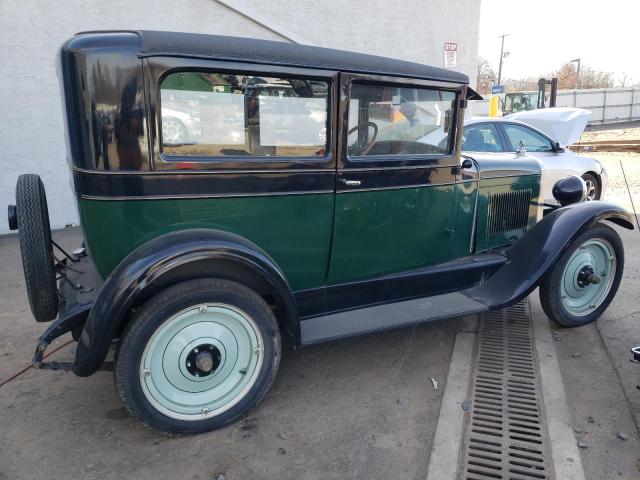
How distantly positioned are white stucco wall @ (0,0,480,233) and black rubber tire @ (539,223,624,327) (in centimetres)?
554

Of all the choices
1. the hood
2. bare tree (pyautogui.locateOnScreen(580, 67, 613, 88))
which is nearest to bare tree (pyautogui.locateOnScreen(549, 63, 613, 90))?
bare tree (pyautogui.locateOnScreen(580, 67, 613, 88))

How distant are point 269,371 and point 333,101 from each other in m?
1.51

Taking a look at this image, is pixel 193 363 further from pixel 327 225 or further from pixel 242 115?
pixel 242 115

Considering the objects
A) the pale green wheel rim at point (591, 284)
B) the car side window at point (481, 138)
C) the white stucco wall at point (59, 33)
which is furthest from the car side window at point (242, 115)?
the white stucco wall at point (59, 33)

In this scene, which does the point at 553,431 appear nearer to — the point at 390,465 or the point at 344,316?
the point at 390,465

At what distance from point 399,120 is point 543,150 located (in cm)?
502

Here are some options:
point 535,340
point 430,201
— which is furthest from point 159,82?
point 535,340

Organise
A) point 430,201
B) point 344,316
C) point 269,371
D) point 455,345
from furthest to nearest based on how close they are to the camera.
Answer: point 455,345, point 430,201, point 344,316, point 269,371

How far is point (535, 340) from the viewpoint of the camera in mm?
3432

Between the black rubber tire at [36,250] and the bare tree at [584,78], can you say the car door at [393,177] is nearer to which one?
the black rubber tire at [36,250]

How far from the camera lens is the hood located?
27.7 ft

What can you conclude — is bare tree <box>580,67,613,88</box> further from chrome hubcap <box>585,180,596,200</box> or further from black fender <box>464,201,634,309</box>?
black fender <box>464,201,634,309</box>

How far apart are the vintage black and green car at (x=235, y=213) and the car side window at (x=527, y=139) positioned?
152 inches

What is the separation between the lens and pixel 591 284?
Answer: 3605 mm
